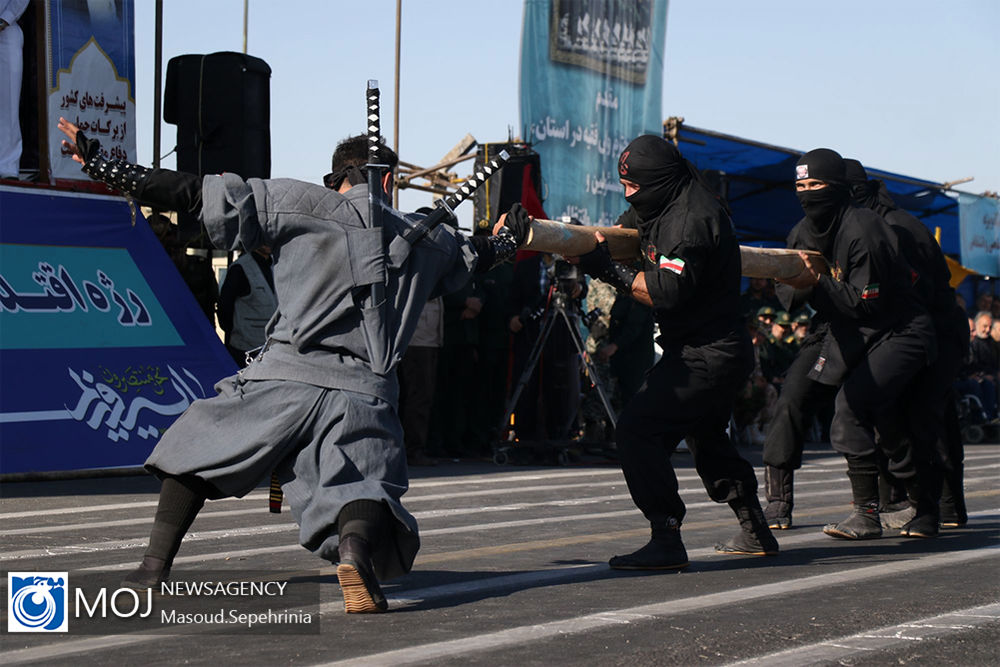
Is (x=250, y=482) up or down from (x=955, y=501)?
up

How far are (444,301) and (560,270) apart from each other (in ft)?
4.85

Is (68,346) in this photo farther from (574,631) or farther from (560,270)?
(574,631)

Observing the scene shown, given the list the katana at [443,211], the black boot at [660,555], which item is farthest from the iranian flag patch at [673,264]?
the black boot at [660,555]

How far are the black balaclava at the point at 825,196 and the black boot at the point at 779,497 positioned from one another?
139cm

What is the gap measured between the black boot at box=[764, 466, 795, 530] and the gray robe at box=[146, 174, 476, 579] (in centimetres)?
359

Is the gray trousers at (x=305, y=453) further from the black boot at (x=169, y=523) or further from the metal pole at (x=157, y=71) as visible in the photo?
the metal pole at (x=157, y=71)

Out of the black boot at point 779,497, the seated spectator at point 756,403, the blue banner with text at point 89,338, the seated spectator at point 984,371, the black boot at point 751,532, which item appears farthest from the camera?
the seated spectator at point 984,371

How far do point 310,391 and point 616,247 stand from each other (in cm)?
217

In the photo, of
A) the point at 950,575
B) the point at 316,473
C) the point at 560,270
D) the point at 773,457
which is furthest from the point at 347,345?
the point at 560,270

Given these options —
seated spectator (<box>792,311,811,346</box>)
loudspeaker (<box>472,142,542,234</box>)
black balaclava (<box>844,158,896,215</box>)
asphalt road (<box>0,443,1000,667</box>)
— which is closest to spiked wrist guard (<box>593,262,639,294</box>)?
asphalt road (<box>0,443,1000,667</box>)

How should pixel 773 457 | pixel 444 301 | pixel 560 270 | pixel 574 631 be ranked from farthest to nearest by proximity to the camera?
1. pixel 444 301
2. pixel 560 270
3. pixel 773 457
4. pixel 574 631

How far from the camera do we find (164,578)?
18.1ft

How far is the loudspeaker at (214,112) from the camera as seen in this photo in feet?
44.4

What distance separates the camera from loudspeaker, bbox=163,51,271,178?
13.5m
